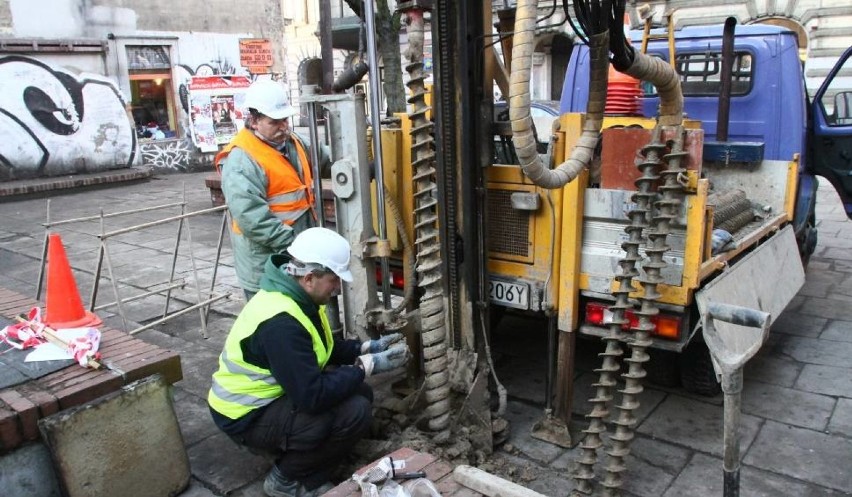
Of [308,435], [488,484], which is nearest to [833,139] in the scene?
[488,484]

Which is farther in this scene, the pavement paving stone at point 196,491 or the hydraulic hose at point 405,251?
the hydraulic hose at point 405,251

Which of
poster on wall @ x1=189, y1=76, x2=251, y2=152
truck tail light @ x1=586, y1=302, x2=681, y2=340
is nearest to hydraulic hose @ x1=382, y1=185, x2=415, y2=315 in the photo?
truck tail light @ x1=586, y1=302, x2=681, y2=340

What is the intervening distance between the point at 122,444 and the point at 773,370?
3880mm

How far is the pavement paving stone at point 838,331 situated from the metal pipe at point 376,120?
137 inches

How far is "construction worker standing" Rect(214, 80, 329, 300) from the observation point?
3613 millimetres

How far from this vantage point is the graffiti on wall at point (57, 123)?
12.9 meters

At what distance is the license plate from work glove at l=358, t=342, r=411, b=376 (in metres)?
0.61

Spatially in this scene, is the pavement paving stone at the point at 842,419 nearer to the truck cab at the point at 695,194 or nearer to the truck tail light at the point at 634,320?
the truck cab at the point at 695,194

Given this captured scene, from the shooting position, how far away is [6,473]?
2619 mm

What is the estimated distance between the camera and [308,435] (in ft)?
9.47

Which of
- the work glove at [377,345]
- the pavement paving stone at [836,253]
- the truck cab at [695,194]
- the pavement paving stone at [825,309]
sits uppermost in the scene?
the truck cab at [695,194]

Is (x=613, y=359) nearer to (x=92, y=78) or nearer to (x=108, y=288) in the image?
(x=108, y=288)

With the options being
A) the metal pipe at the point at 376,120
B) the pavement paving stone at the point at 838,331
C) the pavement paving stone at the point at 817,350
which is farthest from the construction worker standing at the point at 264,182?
the pavement paving stone at the point at 838,331

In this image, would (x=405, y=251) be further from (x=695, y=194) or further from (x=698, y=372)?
→ (x=698, y=372)
